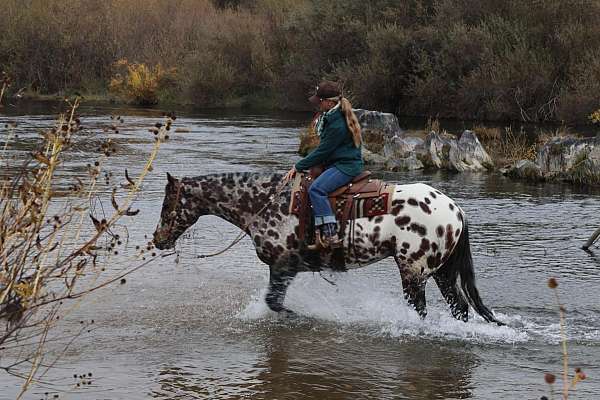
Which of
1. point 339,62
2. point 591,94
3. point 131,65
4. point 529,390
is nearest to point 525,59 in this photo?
point 591,94

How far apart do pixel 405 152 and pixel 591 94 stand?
1638cm

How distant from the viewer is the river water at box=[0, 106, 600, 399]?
25.5 feet

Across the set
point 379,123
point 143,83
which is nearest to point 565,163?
point 379,123

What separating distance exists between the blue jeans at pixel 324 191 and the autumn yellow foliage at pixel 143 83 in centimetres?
4778

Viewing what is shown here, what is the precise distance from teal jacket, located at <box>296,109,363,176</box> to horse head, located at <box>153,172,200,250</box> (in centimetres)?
136

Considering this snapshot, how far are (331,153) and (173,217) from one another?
1.91 meters

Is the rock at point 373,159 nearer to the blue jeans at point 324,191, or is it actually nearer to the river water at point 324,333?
the river water at point 324,333

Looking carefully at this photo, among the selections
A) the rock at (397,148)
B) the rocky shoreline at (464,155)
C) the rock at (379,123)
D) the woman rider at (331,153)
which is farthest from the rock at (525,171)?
the woman rider at (331,153)

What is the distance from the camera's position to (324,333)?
9.37 meters

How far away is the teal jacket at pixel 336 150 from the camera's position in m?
9.09

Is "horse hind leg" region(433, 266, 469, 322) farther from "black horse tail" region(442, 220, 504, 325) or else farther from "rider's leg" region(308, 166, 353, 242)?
"rider's leg" region(308, 166, 353, 242)

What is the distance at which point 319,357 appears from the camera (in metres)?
8.52

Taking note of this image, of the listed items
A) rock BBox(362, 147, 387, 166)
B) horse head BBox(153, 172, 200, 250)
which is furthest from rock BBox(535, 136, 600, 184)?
horse head BBox(153, 172, 200, 250)

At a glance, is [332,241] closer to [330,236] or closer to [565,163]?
[330,236]
